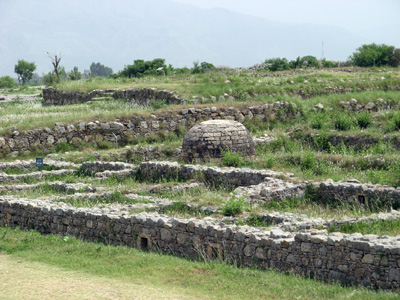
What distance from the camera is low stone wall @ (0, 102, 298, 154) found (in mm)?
21984

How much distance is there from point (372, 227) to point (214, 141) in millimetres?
9084

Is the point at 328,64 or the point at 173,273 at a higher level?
the point at 328,64

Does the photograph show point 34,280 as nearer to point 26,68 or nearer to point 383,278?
point 383,278

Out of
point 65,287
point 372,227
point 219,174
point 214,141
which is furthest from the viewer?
point 214,141

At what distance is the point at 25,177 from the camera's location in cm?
1777

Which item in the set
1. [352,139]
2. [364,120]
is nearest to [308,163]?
[352,139]

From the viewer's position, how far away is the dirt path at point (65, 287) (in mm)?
8062

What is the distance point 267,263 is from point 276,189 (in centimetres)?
454

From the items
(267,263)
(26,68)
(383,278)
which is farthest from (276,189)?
(26,68)

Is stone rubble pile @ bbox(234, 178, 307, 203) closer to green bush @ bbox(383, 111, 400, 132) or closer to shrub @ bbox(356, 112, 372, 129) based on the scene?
green bush @ bbox(383, 111, 400, 132)

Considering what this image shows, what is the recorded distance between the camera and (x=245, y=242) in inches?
362

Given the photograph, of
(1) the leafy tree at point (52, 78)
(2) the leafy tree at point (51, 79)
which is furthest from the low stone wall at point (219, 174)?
(2) the leafy tree at point (51, 79)

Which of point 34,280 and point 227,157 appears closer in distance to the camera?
point 34,280

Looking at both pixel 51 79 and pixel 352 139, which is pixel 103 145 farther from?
pixel 51 79
